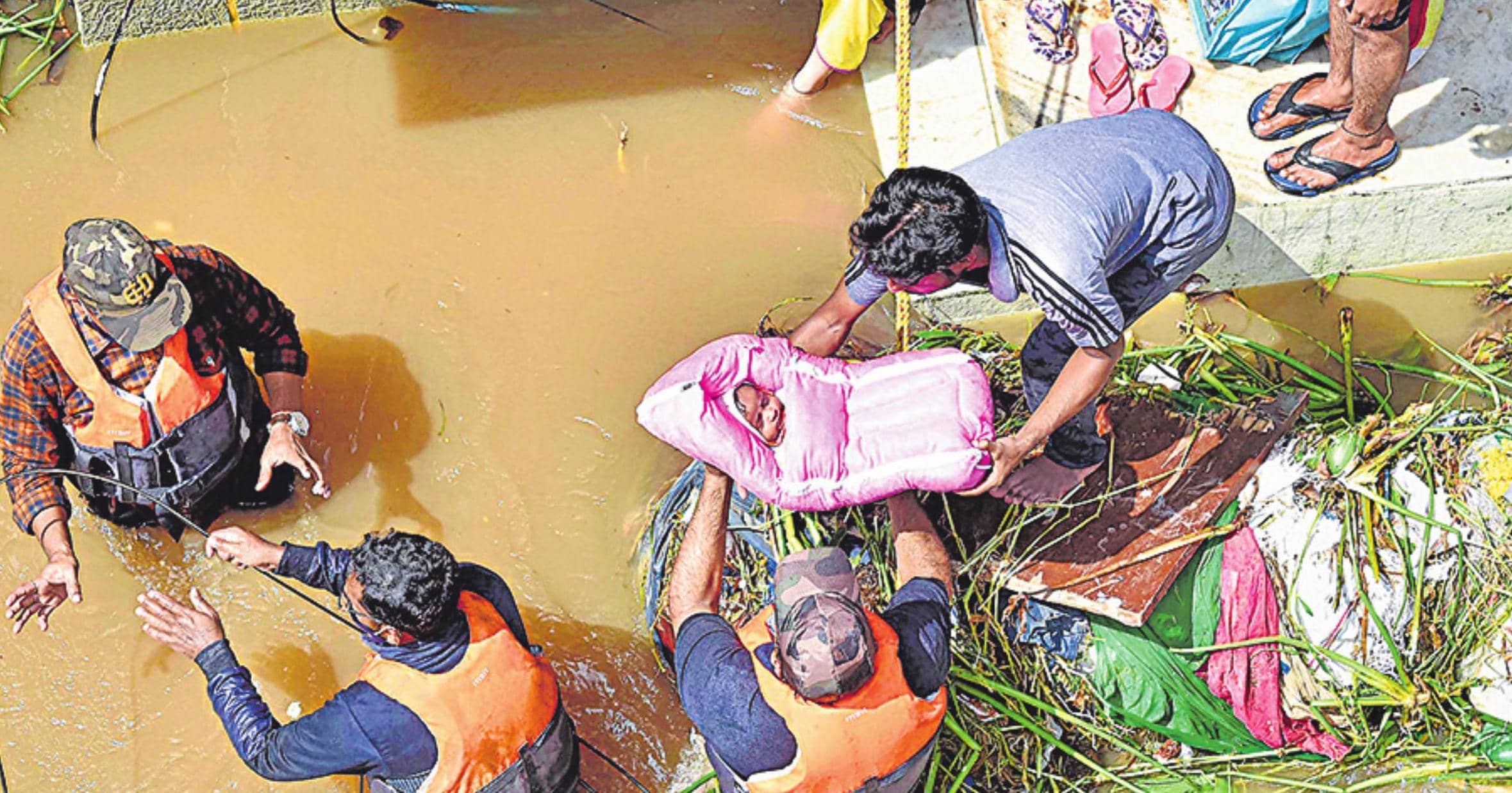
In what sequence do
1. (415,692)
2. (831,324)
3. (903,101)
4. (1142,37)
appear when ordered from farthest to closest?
(1142,37) → (903,101) → (831,324) → (415,692)

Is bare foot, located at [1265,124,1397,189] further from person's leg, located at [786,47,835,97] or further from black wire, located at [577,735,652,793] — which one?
black wire, located at [577,735,652,793]

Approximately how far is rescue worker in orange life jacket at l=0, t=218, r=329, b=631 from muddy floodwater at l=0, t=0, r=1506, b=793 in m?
0.41

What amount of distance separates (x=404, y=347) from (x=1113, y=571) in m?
2.68

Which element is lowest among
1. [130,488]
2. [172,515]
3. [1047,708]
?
[172,515]

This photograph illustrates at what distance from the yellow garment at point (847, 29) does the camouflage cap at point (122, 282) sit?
8.51 ft

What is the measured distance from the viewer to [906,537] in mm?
3443

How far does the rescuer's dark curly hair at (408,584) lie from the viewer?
3154 mm

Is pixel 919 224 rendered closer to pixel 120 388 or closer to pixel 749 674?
pixel 749 674

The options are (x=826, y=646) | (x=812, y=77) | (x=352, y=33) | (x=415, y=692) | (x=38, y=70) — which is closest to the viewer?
(x=826, y=646)

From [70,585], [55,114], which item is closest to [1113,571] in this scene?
[70,585]

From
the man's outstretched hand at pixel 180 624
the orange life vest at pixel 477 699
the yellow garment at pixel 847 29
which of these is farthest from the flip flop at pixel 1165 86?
the man's outstretched hand at pixel 180 624

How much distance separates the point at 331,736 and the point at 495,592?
1.84 ft

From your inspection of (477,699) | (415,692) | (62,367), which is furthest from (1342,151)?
(62,367)

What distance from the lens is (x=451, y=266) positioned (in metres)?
5.10
